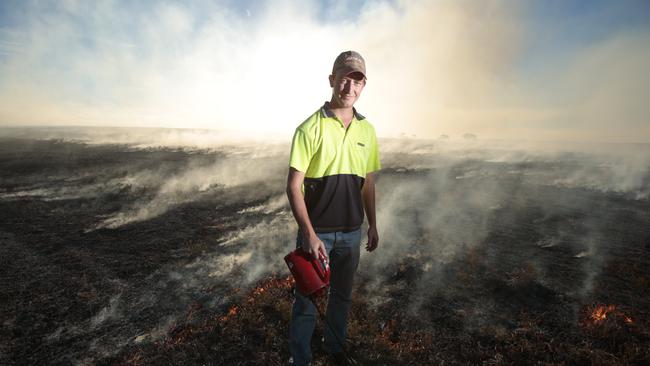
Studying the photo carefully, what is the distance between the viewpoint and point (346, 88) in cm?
289

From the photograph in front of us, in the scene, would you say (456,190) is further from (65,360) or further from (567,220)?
(65,360)

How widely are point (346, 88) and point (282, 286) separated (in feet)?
17.4

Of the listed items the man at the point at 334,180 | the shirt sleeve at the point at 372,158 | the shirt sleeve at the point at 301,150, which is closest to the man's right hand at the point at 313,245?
the man at the point at 334,180

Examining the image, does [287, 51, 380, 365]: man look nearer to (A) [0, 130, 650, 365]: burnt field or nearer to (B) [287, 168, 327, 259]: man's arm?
(B) [287, 168, 327, 259]: man's arm

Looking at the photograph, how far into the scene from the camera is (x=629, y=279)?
7.85 m

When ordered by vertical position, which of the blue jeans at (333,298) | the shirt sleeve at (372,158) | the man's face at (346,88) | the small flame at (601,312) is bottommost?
the small flame at (601,312)

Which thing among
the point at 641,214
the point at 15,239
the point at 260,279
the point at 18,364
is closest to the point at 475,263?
the point at 260,279

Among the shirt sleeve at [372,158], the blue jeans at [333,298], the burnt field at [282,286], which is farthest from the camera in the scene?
the burnt field at [282,286]

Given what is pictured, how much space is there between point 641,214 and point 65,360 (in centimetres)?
2385

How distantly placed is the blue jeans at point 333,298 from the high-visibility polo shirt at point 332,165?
0.14m

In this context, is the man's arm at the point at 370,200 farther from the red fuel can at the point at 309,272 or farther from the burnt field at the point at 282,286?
the burnt field at the point at 282,286

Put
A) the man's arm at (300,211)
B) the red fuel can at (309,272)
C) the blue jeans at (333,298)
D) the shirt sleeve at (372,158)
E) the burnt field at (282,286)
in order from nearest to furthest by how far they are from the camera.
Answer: the man's arm at (300,211) → the red fuel can at (309,272) → the blue jeans at (333,298) → the shirt sleeve at (372,158) → the burnt field at (282,286)

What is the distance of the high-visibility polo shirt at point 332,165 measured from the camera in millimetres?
2787

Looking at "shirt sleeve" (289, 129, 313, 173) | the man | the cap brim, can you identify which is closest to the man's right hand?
the man
